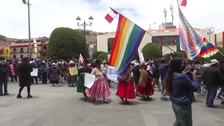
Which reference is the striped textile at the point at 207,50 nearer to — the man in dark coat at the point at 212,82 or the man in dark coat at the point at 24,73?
the man in dark coat at the point at 212,82

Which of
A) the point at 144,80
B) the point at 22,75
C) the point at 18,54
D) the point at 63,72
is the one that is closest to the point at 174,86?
the point at 144,80

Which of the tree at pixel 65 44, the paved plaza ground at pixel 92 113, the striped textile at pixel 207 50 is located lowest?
the paved plaza ground at pixel 92 113

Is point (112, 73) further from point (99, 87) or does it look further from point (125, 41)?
point (125, 41)

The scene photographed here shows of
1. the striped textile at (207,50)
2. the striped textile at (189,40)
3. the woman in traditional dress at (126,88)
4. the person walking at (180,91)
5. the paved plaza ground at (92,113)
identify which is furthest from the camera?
the striped textile at (207,50)

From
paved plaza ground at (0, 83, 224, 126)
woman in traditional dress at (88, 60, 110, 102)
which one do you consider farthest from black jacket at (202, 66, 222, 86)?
woman in traditional dress at (88, 60, 110, 102)

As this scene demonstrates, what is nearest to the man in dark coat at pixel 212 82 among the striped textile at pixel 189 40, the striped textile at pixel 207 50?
the striped textile at pixel 189 40

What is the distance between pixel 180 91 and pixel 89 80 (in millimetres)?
8207

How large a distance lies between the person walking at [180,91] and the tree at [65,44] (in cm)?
6690

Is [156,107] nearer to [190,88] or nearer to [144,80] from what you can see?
[144,80]

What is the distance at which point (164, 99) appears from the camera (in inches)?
651

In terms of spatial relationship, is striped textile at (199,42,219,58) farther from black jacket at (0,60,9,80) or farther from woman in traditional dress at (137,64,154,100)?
black jacket at (0,60,9,80)

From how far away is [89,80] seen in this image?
15492mm

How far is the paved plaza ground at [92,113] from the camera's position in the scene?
1123 cm

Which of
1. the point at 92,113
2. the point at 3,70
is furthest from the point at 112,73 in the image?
the point at 3,70
